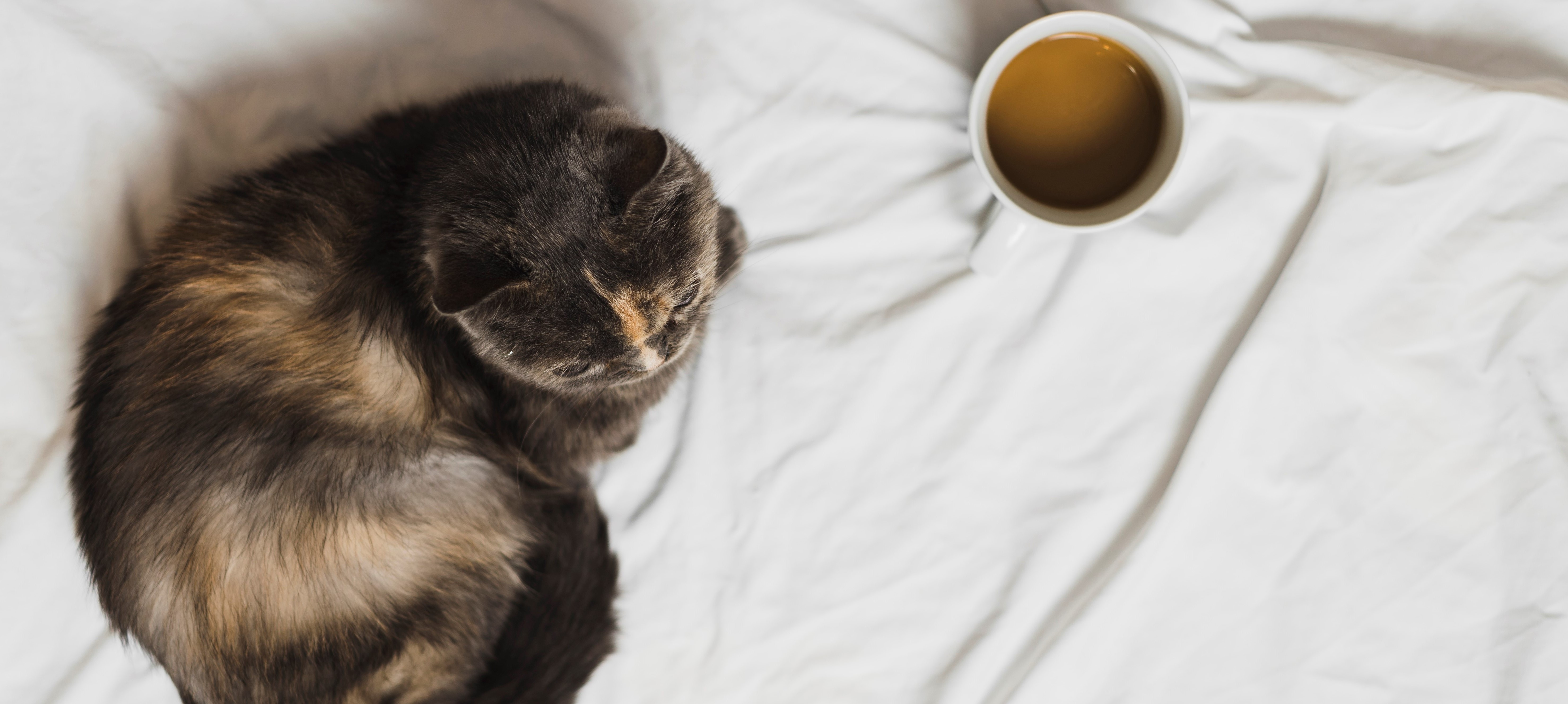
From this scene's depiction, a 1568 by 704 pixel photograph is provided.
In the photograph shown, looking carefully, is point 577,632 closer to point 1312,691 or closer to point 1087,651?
point 1087,651

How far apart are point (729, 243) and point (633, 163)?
0.38 metres

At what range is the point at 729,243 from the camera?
1461 millimetres

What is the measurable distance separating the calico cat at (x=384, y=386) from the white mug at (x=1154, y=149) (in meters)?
0.46

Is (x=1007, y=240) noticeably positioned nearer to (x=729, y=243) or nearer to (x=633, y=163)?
(x=729, y=243)

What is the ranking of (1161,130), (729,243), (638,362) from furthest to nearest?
A: (729,243), (1161,130), (638,362)

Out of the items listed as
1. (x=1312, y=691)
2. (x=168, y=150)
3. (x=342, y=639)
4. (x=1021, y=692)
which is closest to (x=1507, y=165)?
(x=1312, y=691)

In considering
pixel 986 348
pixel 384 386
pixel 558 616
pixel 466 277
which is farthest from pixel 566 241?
pixel 986 348

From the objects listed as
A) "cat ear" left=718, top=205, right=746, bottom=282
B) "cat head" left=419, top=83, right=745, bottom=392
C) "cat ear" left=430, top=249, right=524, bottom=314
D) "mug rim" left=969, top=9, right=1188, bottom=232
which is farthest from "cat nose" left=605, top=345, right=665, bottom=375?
"mug rim" left=969, top=9, right=1188, bottom=232

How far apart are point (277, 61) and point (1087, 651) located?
6.10 feet

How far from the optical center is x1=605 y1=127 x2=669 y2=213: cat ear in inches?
42.6

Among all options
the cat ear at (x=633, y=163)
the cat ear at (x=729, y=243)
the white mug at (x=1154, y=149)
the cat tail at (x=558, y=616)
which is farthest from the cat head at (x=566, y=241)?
the white mug at (x=1154, y=149)

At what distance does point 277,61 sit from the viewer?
1479 millimetres

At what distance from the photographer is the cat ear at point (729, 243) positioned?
4.73 ft

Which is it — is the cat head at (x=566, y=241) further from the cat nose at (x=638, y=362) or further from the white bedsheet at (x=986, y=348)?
the white bedsheet at (x=986, y=348)
